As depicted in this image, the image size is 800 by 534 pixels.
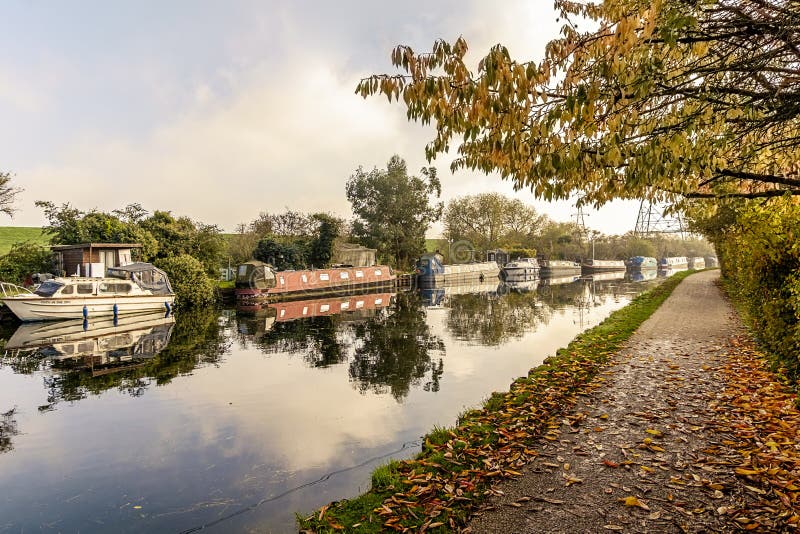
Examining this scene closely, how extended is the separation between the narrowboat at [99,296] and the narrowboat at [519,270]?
3773 cm

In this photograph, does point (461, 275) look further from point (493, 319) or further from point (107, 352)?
point (107, 352)

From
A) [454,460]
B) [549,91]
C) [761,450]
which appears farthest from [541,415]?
[549,91]

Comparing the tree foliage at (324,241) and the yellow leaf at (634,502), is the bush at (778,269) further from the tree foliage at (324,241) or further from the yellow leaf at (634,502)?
the tree foliage at (324,241)

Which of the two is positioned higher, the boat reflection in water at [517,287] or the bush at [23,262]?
the bush at [23,262]

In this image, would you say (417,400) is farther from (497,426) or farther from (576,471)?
(576,471)

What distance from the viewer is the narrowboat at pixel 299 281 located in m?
27.5

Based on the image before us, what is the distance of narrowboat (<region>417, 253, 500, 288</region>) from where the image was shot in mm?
43219

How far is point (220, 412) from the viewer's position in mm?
8180

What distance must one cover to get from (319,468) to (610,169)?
5082 millimetres

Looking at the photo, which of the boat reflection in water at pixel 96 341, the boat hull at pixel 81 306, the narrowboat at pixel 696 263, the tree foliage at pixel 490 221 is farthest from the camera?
the narrowboat at pixel 696 263

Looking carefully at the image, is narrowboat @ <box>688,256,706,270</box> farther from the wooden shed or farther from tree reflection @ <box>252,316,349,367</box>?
the wooden shed

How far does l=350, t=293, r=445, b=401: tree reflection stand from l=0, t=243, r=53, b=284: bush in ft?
60.2

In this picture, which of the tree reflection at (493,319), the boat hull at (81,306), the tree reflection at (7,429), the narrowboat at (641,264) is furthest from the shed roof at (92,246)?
the narrowboat at (641,264)

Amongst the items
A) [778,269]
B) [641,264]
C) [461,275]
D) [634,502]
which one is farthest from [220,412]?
[641,264]
